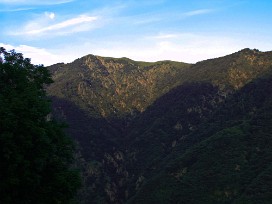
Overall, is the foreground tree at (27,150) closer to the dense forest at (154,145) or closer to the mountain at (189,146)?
the dense forest at (154,145)

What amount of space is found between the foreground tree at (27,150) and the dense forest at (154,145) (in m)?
0.08

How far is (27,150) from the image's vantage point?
2978cm

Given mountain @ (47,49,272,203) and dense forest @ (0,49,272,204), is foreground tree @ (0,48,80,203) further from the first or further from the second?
mountain @ (47,49,272,203)

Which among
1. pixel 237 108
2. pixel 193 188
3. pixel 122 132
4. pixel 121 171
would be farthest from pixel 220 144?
pixel 122 132

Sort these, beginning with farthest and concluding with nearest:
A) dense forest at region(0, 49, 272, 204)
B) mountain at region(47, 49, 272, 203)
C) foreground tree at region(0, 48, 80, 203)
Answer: mountain at region(47, 49, 272, 203) → dense forest at region(0, 49, 272, 204) → foreground tree at region(0, 48, 80, 203)

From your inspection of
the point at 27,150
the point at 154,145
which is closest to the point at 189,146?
the point at 154,145

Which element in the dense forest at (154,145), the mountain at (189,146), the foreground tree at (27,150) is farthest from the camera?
the mountain at (189,146)

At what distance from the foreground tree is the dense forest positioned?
0.08m

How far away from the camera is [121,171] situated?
158 metres

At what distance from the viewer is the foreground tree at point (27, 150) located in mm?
27766

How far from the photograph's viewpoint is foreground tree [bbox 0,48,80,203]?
2777cm

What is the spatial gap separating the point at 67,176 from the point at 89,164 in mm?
124759

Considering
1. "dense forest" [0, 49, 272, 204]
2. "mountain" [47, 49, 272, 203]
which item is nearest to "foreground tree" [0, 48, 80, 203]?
"dense forest" [0, 49, 272, 204]

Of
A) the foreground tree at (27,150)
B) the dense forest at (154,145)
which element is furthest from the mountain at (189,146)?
the foreground tree at (27,150)
